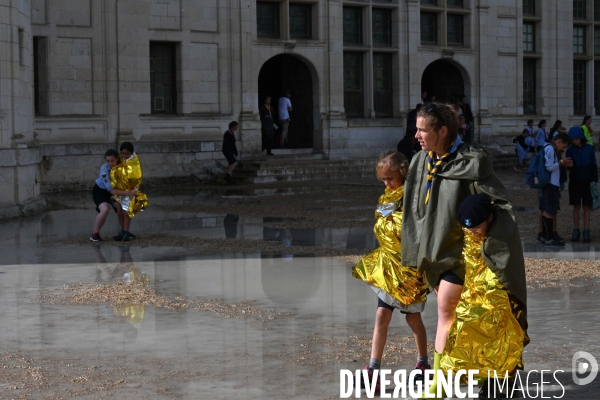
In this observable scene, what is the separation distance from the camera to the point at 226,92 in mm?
25047

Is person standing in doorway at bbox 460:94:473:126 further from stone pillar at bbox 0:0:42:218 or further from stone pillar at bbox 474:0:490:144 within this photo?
stone pillar at bbox 0:0:42:218

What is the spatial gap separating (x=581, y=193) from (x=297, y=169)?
11.8 m

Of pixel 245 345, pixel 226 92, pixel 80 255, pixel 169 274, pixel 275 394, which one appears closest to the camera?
pixel 275 394

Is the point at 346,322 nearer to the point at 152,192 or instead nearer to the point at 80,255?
the point at 80,255

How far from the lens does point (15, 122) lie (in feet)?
56.4

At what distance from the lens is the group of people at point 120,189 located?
13.4 m

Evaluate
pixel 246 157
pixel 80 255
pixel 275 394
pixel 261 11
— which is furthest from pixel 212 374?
pixel 261 11

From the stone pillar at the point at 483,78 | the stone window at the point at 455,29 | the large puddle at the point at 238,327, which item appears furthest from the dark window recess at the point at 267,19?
the large puddle at the point at 238,327

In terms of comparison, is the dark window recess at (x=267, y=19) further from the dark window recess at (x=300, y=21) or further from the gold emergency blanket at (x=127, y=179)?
the gold emergency blanket at (x=127, y=179)

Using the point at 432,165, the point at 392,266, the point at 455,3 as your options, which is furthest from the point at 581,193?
the point at 455,3

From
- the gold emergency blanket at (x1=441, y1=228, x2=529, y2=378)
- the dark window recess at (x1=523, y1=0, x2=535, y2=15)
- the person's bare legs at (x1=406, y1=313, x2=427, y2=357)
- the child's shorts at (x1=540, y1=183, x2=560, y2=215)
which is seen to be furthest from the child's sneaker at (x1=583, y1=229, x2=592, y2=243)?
the dark window recess at (x1=523, y1=0, x2=535, y2=15)

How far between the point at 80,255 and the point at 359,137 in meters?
16.0

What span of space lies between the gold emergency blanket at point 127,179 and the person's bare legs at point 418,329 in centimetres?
767

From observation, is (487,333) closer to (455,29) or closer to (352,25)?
(352,25)
